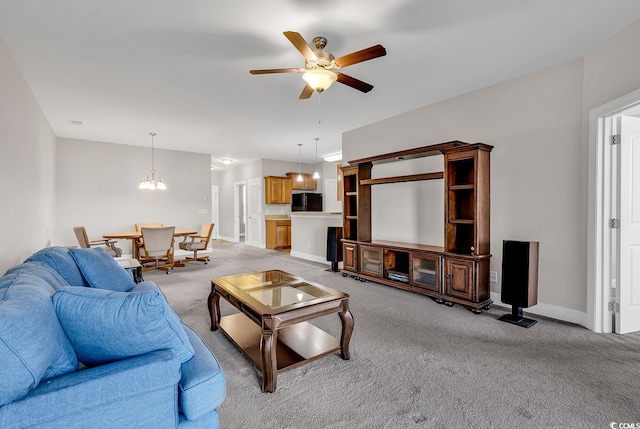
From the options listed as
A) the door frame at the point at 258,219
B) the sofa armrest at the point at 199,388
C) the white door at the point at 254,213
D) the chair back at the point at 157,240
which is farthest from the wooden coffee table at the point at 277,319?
the white door at the point at 254,213

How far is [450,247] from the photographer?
3.80 meters

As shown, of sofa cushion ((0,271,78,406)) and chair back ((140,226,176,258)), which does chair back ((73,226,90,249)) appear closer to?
chair back ((140,226,176,258))

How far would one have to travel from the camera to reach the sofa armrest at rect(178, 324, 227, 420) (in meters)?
1.23

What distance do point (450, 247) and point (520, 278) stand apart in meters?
0.86

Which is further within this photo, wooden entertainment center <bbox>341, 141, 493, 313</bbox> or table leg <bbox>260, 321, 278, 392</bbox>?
wooden entertainment center <bbox>341, 141, 493, 313</bbox>

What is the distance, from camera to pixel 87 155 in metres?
6.54

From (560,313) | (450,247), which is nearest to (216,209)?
(450,247)

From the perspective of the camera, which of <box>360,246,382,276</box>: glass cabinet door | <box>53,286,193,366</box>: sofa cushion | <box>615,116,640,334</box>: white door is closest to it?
<box>53,286,193,366</box>: sofa cushion

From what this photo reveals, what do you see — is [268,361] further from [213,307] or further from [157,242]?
[157,242]

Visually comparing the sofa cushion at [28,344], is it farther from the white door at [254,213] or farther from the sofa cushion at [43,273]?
the white door at [254,213]

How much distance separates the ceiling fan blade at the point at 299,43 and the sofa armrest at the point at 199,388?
2009 mm

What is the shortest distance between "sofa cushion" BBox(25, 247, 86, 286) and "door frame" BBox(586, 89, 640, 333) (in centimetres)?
440

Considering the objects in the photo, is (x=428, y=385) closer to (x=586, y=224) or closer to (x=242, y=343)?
(x=242, y=343)

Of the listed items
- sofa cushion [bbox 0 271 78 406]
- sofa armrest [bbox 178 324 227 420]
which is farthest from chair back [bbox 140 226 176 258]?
sofa armrest [bbox 178 324 227 420]
